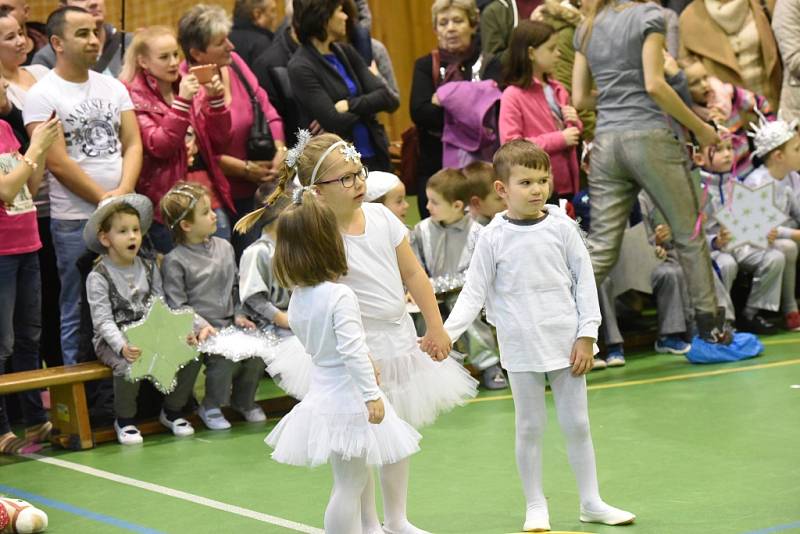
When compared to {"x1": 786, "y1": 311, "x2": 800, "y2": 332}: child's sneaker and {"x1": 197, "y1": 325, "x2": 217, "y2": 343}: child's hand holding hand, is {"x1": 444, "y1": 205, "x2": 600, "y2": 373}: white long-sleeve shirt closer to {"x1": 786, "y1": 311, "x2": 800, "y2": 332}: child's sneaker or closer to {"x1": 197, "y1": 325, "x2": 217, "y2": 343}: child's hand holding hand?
{"x1": 197, "y1": 325, "x2": 217, "y2": 343}: child's hand holding hand

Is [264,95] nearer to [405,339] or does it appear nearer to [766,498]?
[405,339]

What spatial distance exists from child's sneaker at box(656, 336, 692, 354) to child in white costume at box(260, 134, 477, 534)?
3815mm

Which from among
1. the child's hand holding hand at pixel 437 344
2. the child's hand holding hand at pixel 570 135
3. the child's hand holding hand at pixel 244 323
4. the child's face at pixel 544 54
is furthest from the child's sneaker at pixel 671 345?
the child's hand holding hand at pixel 437 344

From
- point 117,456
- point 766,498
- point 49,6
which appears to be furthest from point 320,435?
point 49,6

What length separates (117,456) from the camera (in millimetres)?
6547

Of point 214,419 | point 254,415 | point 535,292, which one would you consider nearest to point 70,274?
point 214,419

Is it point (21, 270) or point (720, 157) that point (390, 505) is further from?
point (720, 157)

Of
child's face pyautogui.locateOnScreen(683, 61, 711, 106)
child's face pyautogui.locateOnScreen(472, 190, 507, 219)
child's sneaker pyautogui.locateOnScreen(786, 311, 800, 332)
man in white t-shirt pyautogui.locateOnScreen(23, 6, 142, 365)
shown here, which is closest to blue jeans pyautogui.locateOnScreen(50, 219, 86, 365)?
man in white t-shirt pyautogui.locateOnScreen(23, 6, 142, 365)

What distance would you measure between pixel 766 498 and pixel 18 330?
4.01 meters

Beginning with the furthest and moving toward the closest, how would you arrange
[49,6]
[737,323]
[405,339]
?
[49,6]
[737,323]
[405,339]

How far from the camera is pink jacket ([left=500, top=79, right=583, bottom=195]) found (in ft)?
26.2

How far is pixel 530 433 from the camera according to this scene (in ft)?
15.3

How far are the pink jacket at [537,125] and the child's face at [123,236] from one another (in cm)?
238

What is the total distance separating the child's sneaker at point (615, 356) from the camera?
26.1 ft
